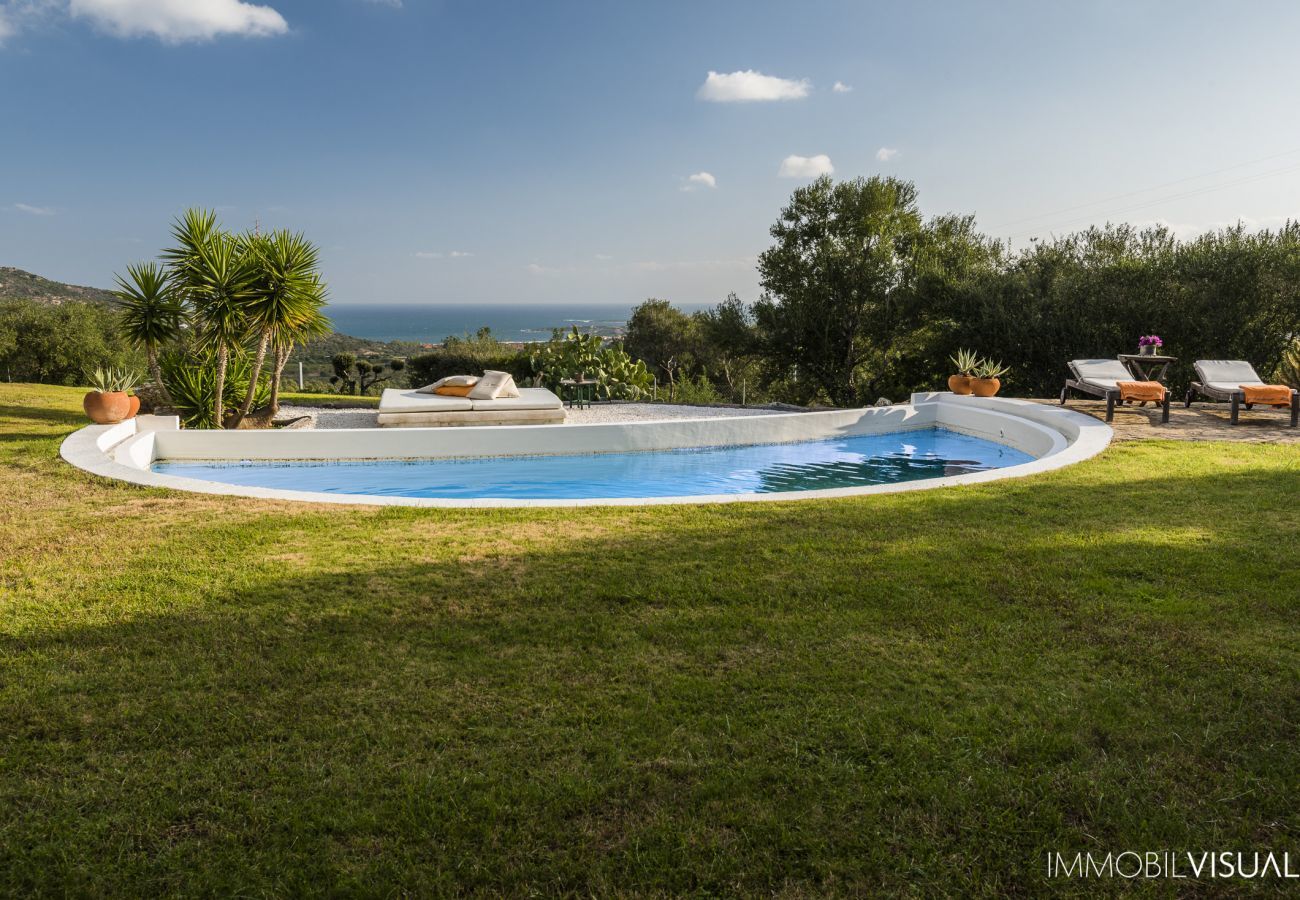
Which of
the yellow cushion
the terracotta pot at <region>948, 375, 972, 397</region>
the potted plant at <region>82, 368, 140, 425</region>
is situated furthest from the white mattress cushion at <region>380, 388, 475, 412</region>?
the terracotta pot at <region>948, 375, 972, 397</region>

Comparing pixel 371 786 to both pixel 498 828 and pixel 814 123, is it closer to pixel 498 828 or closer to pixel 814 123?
pixel 498 828

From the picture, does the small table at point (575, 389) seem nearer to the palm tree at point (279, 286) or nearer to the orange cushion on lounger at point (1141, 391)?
the palm tree at point (279, 286)

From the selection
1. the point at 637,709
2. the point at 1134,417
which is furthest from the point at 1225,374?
the point at 637,709

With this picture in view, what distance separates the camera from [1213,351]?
49.1ft

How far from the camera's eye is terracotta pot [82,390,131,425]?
856 centimetres

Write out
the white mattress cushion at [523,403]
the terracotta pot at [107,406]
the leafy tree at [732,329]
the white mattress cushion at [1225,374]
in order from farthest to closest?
1. the leafy tree at [732,329]
2. the white mattress cushion at [523,403]
3. the white mattress cushion at [1225,374]
4. the terracotta pot at [107,406]

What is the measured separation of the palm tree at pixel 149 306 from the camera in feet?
30.6

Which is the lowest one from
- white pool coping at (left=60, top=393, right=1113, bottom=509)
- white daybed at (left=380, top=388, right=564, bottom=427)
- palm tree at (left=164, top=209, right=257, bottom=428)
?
white pool coping at (left=60, top=393, right=1113, bottom=509)

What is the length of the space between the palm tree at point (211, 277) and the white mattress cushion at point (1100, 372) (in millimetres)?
11890

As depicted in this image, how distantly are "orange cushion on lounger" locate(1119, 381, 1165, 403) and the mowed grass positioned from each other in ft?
21.3

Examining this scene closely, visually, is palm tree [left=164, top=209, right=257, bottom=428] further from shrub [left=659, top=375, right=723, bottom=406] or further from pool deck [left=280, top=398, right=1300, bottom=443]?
shrub [left=659, top=375, right=723, bottom=406]

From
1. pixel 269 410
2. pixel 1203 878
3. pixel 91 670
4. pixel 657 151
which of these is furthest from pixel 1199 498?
pixel 657 151

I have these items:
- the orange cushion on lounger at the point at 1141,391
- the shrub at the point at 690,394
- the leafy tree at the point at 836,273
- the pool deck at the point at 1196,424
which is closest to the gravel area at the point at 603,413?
the shrub at the point at 690,394

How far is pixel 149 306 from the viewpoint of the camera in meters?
9.44
